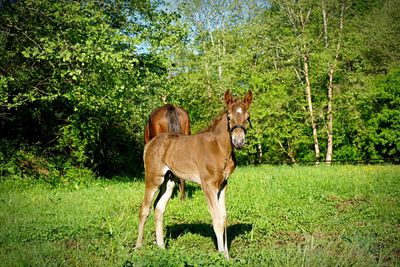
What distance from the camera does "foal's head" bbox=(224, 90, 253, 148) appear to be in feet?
19.0

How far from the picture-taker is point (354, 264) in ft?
15.4

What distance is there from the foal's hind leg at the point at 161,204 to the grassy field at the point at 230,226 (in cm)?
25

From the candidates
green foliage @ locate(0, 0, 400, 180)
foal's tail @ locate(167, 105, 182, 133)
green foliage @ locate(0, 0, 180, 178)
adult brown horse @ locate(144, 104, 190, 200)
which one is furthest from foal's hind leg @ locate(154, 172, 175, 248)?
green foliage @ locate(0, 0, 400, 180)

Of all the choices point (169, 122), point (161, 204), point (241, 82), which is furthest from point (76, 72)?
point (241, 82)

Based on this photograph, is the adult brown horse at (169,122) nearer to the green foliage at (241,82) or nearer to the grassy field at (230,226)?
the grassy field at (230,226)

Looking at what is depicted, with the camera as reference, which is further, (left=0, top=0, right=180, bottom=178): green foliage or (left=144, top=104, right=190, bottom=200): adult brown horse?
(left=0, top=0, right=180, bottom=178): green foliage

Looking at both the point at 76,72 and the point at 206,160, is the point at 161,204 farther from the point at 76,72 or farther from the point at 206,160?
the point at 76,72

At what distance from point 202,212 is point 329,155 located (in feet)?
71.9

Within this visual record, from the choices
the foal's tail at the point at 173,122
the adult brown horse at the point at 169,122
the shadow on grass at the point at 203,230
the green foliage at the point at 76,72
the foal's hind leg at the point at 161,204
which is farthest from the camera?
the green foliage at the point at 76,72

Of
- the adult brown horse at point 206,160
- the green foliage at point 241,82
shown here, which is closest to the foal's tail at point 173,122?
the adult brown horse at point 206,160

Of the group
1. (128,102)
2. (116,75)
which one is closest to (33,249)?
(116,75)

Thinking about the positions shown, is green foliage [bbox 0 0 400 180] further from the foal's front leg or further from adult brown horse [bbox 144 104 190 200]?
the foal's front leg

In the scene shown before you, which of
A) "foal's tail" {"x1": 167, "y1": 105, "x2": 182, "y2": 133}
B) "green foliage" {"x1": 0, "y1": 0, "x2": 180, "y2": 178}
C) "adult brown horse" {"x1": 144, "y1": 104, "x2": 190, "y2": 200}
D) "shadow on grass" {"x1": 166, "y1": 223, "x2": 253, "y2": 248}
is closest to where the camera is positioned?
"shadow on grass" {"x1": 166, "y1": 223, "x2": 253, "y2": 248}

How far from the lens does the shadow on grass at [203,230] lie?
7.84 metres
